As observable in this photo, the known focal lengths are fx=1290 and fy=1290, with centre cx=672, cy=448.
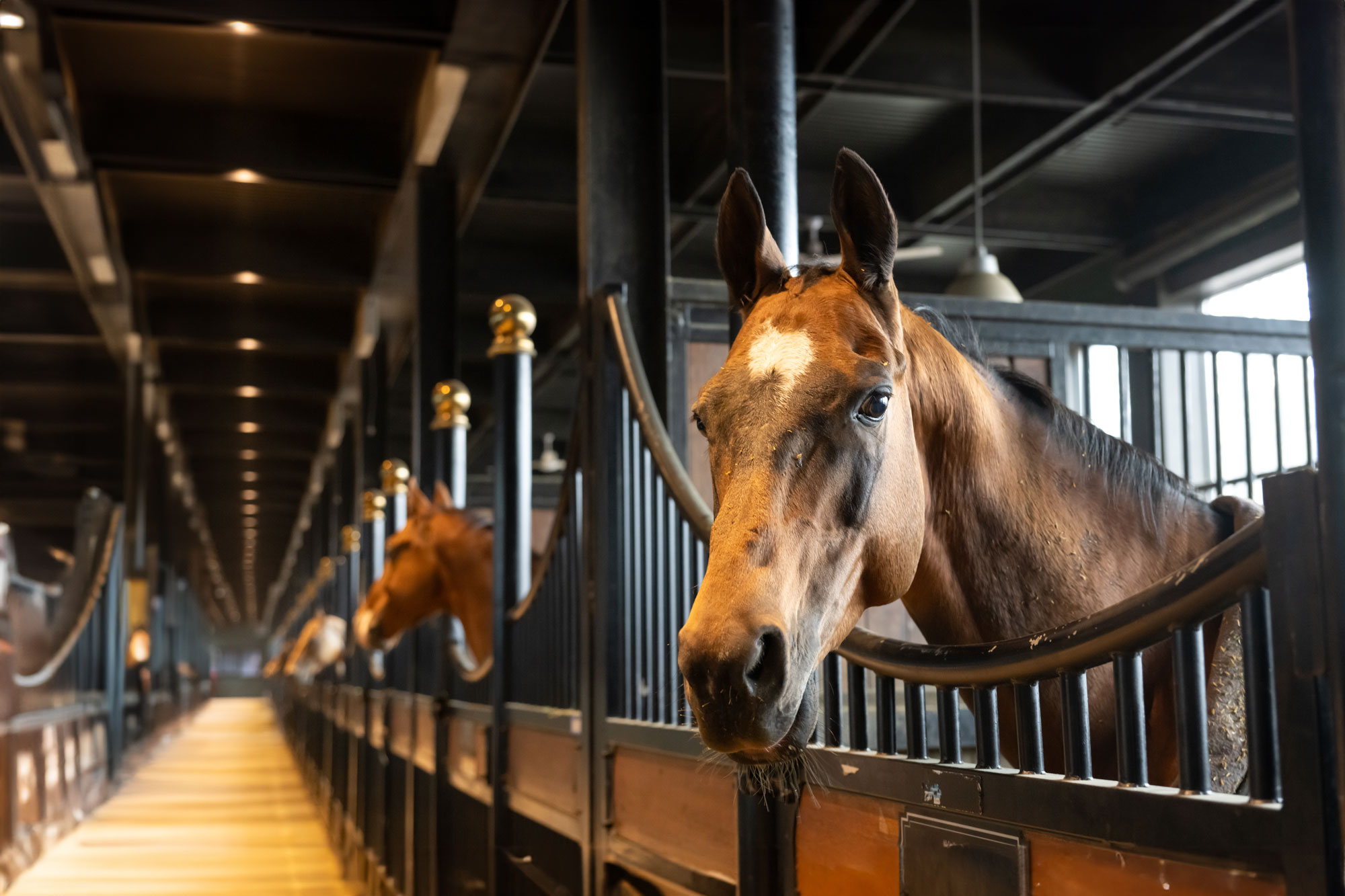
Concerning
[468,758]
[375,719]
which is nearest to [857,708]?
[468,758]

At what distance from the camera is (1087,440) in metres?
1.81

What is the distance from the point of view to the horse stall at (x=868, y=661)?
1023 mm

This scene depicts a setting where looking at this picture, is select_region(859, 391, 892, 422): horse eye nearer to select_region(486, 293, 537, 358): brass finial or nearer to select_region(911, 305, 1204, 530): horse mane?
select_region(911, 305, 1204, 530): horse mane

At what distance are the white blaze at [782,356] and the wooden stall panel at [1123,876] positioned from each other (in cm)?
54

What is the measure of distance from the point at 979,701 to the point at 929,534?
27 centimetres

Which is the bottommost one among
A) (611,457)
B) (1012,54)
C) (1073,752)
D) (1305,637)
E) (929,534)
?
(1073,752)

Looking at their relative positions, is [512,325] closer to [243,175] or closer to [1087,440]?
[1087,440]

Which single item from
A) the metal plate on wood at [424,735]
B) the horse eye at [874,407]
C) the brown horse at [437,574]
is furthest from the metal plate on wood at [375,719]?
the horse eye at [874,407]

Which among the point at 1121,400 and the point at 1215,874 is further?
the point at 1121,400

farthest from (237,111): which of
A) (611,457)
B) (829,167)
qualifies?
(611,457)

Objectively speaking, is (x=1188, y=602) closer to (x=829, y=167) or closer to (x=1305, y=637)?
(x=1305, y=637)

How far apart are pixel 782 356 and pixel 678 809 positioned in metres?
1.22

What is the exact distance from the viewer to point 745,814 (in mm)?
1938

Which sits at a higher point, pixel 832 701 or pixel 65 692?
pixel 832 701
